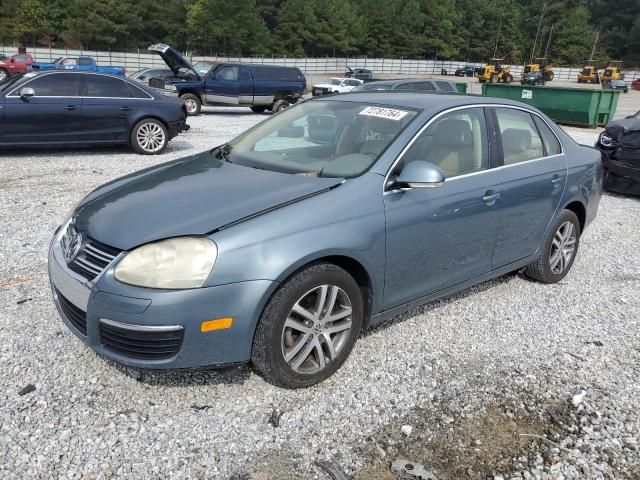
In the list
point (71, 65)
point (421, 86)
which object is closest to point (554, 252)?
point (421, 86)

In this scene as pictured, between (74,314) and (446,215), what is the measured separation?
2272 mm

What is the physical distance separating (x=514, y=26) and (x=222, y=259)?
11856 centimetres

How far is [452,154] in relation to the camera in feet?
12.3

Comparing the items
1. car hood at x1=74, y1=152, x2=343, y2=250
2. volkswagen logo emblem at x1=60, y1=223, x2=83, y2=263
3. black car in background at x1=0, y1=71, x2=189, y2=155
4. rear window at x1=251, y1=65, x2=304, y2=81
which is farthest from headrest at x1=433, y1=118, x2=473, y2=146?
rear window at x1=251, y1=65, x2=304, y2=81

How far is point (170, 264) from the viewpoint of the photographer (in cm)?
264

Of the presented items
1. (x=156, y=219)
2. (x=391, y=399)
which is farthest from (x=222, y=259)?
(x=391, y=399)

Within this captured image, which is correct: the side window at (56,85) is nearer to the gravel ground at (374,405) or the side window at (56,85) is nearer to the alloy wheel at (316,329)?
the gravel ground at (374,405)

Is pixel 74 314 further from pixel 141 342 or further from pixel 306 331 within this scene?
pixel 306 331

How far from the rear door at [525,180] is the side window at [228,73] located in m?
14.9

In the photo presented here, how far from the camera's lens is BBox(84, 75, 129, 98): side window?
9.67m

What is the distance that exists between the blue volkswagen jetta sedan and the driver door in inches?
0.4

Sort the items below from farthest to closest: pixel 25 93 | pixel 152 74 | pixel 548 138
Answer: pixel 152 74, pixel 25 93, pixel 548 138

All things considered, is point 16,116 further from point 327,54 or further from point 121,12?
point 327,54

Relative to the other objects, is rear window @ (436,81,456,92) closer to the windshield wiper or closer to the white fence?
the windshield wiper
